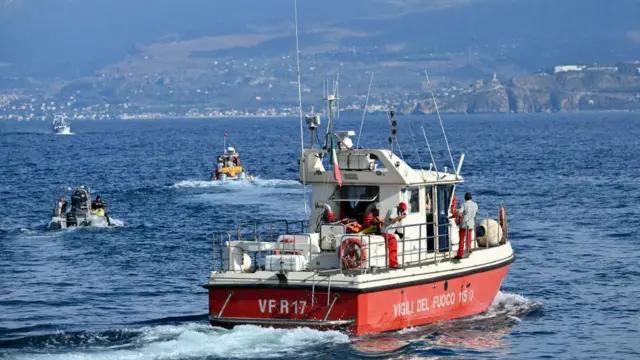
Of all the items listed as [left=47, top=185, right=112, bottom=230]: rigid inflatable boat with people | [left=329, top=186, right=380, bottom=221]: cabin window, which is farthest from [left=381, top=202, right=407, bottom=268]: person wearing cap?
[left=47, top=185, right=112, bottom=230]: rigid inflatable boat with people

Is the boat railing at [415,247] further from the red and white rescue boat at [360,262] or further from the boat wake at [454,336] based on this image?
the boat wake at [454,336]

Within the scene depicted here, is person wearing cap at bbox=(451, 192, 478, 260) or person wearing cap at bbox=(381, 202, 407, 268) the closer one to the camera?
person wearing cap at bbox=(381, 202, 407, 268)

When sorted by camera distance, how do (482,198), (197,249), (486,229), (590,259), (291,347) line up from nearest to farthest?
(291,347)
(486,229)
(590,259)
(197,249)
(482,198)

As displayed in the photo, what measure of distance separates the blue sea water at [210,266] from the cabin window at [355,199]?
2.89 meters

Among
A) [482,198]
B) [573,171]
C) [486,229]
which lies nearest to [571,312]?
[486,229]

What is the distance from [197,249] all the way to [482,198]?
21.7m

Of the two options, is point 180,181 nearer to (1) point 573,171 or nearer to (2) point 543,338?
(1) point 573,171

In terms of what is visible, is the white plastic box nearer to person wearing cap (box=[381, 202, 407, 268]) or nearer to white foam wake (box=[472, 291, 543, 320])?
person wearing cap (box=[381, 202, 407, 268])

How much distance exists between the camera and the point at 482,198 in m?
63.3

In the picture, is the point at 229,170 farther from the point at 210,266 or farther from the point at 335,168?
the point at 335,168

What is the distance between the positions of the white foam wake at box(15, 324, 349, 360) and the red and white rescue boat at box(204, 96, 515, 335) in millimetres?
272

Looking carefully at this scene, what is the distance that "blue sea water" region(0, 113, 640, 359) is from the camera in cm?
2744

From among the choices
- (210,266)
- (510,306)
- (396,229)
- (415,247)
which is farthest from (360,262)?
(210,266)

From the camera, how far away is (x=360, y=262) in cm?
2795
